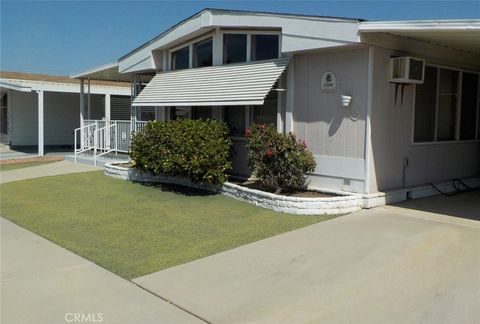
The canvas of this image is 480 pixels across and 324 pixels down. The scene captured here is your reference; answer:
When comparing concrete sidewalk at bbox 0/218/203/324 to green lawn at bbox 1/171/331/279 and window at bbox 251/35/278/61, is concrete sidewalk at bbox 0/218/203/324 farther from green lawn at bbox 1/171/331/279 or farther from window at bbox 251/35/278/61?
window at bbox 251/35/278/61

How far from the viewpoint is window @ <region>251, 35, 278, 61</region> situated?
9.74 meters

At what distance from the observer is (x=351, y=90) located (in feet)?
26.5

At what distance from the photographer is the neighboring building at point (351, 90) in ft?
25.9

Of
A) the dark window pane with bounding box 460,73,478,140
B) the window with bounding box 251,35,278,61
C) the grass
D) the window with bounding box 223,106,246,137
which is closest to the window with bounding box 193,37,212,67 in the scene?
the window with bounding box 223,106,246,137

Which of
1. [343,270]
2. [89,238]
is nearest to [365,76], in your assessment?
[343,270]

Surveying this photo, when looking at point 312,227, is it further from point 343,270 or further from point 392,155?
point 392,155

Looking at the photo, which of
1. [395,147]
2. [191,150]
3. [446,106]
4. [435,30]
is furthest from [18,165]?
[435,30]

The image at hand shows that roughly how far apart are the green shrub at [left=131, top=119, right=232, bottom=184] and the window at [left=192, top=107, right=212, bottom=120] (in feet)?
4.78

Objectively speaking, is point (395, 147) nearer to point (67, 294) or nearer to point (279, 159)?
point (279, 159)

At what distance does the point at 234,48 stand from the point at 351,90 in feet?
11.5

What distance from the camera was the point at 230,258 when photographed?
5.65m

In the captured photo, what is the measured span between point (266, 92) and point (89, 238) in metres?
4.06

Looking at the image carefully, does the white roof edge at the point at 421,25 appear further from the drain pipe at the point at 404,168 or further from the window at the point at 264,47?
the window at the point at 264,47

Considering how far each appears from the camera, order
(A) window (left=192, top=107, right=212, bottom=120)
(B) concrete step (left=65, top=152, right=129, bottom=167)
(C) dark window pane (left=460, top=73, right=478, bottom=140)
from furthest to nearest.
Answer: (B) concrete step (left=65, top=152, right=129, bottom=167) → (A) window (left=192, top=107, right=212, bottom=120) → (C) dark window pane (left=460, top=73, right=478, bottom=140)
